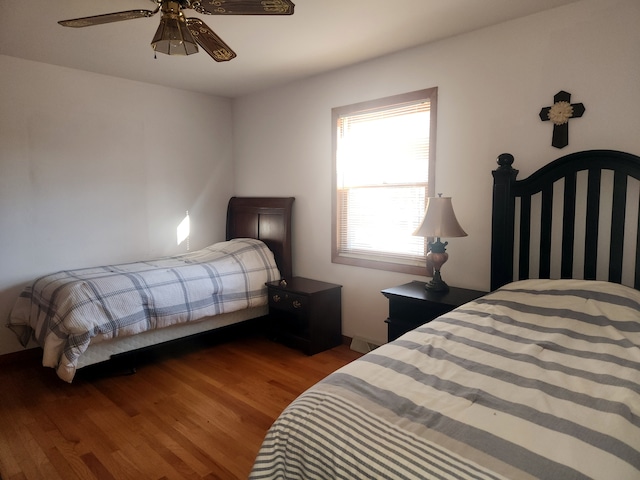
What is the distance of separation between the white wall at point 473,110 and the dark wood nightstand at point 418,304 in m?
0.26

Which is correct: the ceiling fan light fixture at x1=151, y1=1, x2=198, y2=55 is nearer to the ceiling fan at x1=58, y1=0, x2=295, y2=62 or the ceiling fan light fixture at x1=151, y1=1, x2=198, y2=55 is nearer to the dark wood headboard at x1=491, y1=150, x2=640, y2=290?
the ceiling fan at x1=58, y1=0, x2=295, y2=62

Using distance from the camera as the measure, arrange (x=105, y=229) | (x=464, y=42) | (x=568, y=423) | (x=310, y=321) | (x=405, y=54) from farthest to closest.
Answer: (x=105, y=229) → (x=310, y=321) → (x=405, y=54) → (x=464, y=42) → (x=568, y=423)

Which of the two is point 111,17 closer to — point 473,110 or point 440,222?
point 440,222

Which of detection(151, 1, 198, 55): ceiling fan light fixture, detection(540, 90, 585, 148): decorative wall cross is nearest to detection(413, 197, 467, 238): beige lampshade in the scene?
detection(540, 90, 585, 148): decorative wall cross

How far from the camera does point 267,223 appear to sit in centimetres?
409

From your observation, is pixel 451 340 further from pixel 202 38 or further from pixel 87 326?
pixel 87 326

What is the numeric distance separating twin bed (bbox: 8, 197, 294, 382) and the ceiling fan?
1690 mm

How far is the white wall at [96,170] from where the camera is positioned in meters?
3.20

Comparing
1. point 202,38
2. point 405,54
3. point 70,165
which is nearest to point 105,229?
point 70,165

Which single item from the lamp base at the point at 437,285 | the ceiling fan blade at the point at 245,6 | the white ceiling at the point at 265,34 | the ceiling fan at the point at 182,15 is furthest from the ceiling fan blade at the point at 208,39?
the lamp base at the point at 437,285

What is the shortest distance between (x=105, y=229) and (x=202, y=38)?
2321 millimetres

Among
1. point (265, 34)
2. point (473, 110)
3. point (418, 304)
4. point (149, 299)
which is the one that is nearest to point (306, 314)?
point (418, 304)

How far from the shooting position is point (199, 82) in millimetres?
3861

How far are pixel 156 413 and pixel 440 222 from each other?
211 cm
